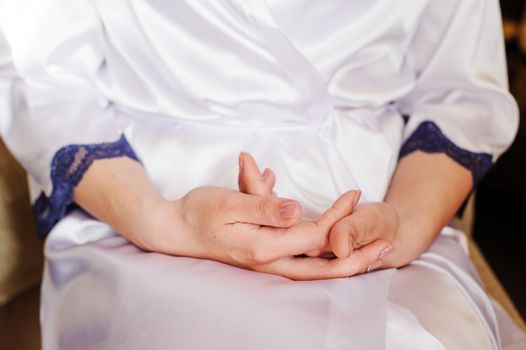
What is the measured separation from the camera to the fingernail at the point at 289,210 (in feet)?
2.03

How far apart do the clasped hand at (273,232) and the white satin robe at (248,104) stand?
2cm

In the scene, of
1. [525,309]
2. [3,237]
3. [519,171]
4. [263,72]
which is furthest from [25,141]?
[519,171]

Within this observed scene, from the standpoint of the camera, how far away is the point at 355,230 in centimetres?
65

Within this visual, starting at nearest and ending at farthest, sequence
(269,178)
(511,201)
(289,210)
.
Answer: (289,210) < (269,178) < (511,201)

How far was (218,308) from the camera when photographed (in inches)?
23.9

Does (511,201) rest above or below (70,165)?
below

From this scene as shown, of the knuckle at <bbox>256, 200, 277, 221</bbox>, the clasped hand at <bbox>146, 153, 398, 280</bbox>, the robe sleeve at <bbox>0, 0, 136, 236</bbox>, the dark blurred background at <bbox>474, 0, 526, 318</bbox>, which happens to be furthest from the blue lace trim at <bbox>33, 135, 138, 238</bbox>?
the dark blurred background at <bbox>474, 0, 526, 318</bbox>

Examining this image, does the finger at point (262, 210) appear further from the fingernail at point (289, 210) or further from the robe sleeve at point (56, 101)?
the robe sleeve at point (56, 101)

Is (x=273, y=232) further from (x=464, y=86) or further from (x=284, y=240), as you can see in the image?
(x=464, y=86)

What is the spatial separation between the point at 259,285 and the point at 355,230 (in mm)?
114

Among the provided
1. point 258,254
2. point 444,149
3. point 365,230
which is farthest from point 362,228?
point 444,149

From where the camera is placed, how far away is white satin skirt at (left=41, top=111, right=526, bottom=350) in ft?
1.95

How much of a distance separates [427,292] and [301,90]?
0.29m

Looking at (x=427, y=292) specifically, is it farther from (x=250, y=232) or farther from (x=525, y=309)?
(x=525, y=309)
